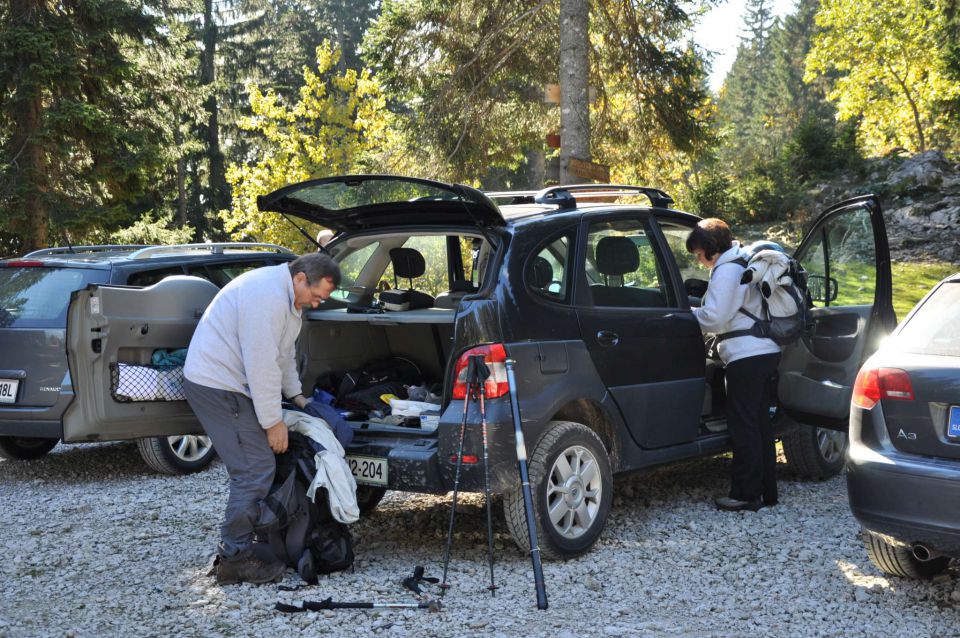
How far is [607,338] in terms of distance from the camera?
5793mm

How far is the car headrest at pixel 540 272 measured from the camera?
549 cm

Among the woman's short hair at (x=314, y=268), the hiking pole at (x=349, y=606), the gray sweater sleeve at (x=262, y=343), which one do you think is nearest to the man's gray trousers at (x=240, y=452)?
the gray sweater sleeve at (x=262, y=343)

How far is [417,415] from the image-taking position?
579 centimetres

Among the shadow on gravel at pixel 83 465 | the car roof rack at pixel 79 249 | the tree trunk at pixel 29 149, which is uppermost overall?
the tree trunk at pixel 29 149

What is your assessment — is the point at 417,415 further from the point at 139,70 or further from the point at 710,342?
the point at 139,70

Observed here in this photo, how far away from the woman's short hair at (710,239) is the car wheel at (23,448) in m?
5.82

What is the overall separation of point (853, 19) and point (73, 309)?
112 ft

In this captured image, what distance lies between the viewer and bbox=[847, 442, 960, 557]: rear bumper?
13.8ft

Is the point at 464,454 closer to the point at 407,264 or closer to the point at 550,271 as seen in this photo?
the point at 550,271

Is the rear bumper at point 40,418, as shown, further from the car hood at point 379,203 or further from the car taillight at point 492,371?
the car taillight at point 492,371

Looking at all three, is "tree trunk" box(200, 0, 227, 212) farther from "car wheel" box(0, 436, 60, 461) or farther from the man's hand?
the man's hand

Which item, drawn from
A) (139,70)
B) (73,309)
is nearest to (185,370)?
(73,309)

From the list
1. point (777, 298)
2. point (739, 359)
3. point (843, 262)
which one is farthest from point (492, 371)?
point (843, 262)

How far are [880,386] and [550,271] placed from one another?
6.16 feet
